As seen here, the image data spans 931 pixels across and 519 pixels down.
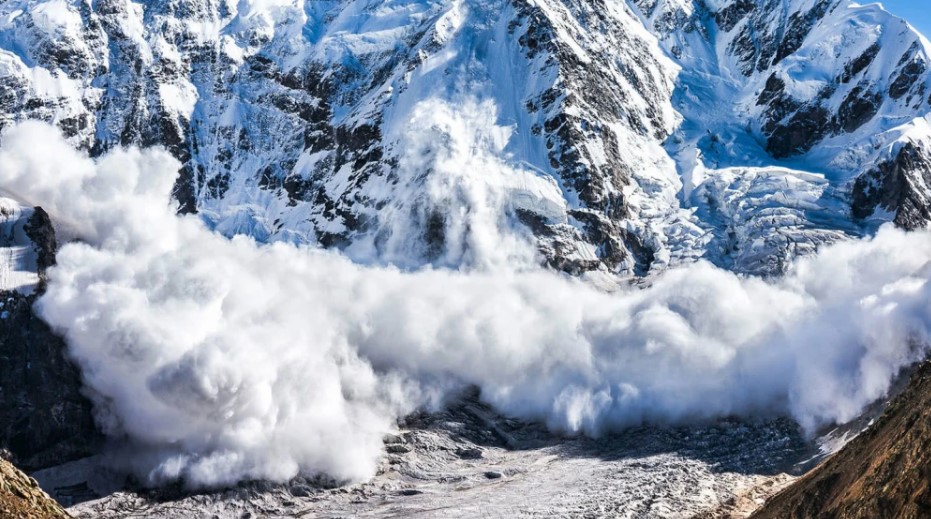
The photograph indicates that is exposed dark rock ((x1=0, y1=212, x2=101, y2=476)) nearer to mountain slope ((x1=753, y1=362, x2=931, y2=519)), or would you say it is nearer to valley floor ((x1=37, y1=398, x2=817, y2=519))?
valley floor ((x1=37, y1=398, x2=817, y2=519))

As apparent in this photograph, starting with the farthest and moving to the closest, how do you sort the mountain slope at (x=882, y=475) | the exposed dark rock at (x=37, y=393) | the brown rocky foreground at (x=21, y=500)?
the exposed dark rock at (x=37, y=393) → the mountain slope at (x=882, y=475) → the brown rocky foreground at (x=21, y=500)

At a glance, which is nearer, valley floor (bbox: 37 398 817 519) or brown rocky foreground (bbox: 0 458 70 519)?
brown rocky foreground (bbox: 0 458 70 519)

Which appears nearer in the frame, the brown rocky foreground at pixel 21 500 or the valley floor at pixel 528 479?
the brown rocky foreground at pixel 21 500

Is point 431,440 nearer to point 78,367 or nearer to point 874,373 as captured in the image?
point 78,367

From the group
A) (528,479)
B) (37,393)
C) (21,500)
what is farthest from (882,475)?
(37,393)

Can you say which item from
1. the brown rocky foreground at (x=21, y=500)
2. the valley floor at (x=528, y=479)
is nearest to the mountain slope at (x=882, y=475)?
the brown rocky foreground at (x=21, y=500)

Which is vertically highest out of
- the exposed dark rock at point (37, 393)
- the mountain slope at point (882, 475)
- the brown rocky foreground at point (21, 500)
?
the exposed dark rock at point (37, 393)

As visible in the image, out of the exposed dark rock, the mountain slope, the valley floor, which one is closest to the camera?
the mountain slope

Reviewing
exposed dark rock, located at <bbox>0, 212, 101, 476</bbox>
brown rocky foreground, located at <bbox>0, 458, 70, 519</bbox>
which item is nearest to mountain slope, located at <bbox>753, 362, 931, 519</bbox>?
brown rocky foreground, located at <bbox>0, 458, 70, 519</bbox>

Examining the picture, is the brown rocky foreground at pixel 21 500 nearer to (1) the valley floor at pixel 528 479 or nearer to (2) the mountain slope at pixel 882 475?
(2) the mountain slope at pixel 882 475

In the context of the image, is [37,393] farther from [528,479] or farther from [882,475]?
[882,475]

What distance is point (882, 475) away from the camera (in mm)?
65250

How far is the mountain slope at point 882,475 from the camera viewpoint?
59.9 meters

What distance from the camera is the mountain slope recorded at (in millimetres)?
59906
